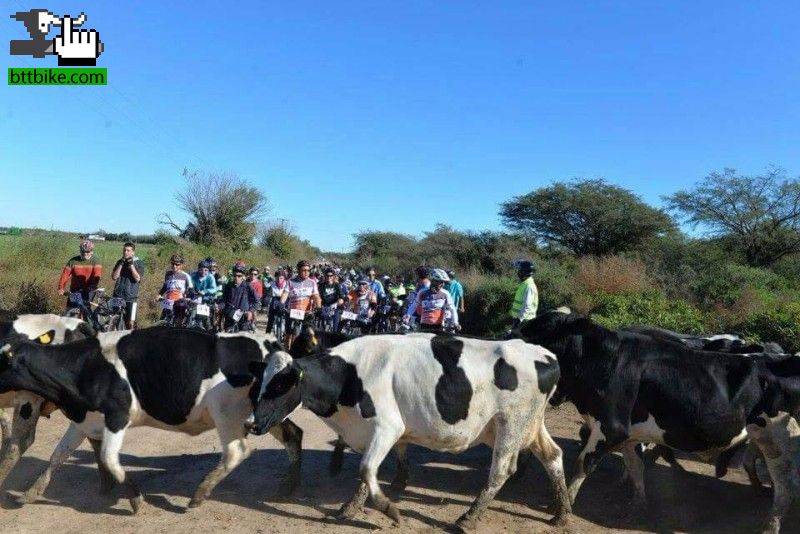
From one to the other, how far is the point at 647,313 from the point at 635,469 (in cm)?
802

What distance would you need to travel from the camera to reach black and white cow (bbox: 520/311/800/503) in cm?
516

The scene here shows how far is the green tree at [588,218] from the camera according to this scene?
25359 millimetres

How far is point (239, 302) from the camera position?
461 inches

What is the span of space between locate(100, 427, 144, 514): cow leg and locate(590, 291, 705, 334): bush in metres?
9.07

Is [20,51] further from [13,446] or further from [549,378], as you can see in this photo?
[549,378]

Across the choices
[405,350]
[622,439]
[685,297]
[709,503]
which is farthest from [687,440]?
[685,297]

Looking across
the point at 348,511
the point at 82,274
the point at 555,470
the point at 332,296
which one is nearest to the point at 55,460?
the point at 348,511

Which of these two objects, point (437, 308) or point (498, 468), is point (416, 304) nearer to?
point (437, 308)

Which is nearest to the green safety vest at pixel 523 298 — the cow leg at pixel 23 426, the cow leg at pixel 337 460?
the cow leg at pixel 337 460

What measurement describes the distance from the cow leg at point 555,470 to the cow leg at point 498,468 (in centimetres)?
39

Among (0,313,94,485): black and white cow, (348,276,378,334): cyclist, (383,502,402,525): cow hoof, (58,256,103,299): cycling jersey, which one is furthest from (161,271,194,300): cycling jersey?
(383,502,402,525): cow hoof

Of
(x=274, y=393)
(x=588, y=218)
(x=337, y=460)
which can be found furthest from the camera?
(x=588, y=218)

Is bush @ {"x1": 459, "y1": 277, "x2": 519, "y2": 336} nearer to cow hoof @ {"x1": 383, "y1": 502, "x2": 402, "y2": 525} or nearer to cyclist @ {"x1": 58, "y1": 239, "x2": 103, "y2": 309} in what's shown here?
cyclist @ {"x1": 58, "y1": 239, "x2": 103, "y2": 309}

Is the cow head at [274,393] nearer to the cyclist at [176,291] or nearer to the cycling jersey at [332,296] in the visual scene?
the cyclist at [176,291]
